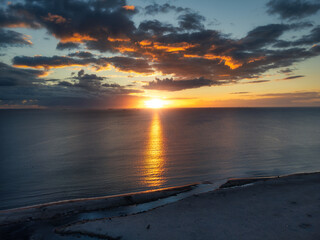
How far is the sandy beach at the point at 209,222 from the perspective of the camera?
1170 cm

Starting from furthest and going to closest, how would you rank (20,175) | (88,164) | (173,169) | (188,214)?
(88,164) < (173,169) < (20,175) < (188,214)

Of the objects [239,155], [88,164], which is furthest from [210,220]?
[239,155]

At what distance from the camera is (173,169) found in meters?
28.6

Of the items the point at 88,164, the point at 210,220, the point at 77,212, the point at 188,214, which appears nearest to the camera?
the point at 210,220

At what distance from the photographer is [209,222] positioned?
13.0 m

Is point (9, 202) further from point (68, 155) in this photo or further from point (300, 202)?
point (300, 202)

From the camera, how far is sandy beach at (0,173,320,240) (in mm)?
11695

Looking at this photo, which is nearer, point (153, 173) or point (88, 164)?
point (153, 173)

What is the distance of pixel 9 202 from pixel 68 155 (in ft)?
70.2

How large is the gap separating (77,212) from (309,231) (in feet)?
53.8

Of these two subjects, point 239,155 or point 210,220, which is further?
point 239,155

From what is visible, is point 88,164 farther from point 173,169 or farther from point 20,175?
point 173,169

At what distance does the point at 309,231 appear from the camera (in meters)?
11.6

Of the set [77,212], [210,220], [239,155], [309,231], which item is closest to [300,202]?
[309,231]
